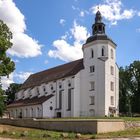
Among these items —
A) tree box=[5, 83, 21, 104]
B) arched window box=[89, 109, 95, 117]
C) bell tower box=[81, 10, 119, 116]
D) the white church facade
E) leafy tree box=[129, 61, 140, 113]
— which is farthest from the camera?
tree box=[5, 83, 21, 104]

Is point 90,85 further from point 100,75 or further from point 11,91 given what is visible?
point 11,91

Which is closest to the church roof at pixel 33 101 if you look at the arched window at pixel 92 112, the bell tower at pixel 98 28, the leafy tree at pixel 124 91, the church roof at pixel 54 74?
the church roof at pixel 54 74

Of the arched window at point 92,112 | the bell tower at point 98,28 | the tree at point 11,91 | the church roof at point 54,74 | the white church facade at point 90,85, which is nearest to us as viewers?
the white church facade at point 90,85

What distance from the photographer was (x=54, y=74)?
79.8m

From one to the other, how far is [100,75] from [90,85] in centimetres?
292

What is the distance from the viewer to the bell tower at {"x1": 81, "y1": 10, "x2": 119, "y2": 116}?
6394cm

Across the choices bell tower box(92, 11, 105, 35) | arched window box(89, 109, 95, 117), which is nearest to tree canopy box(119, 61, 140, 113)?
arched window box(89, 109, 95, 117)

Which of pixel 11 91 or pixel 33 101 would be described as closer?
pixel 33 101

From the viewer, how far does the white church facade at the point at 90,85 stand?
64.5 meters

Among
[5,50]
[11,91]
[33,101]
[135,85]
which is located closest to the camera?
[5,50]

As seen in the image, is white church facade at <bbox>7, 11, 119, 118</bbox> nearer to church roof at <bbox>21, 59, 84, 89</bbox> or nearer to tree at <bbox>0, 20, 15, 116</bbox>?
church roof at <bbox>21, 59, 84, 89</bbox>

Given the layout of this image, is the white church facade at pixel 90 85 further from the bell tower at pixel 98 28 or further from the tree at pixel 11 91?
the tree at pixel 11 91

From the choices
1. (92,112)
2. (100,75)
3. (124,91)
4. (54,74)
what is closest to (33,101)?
(54,74)

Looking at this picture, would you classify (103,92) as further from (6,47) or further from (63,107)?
(6,47)
